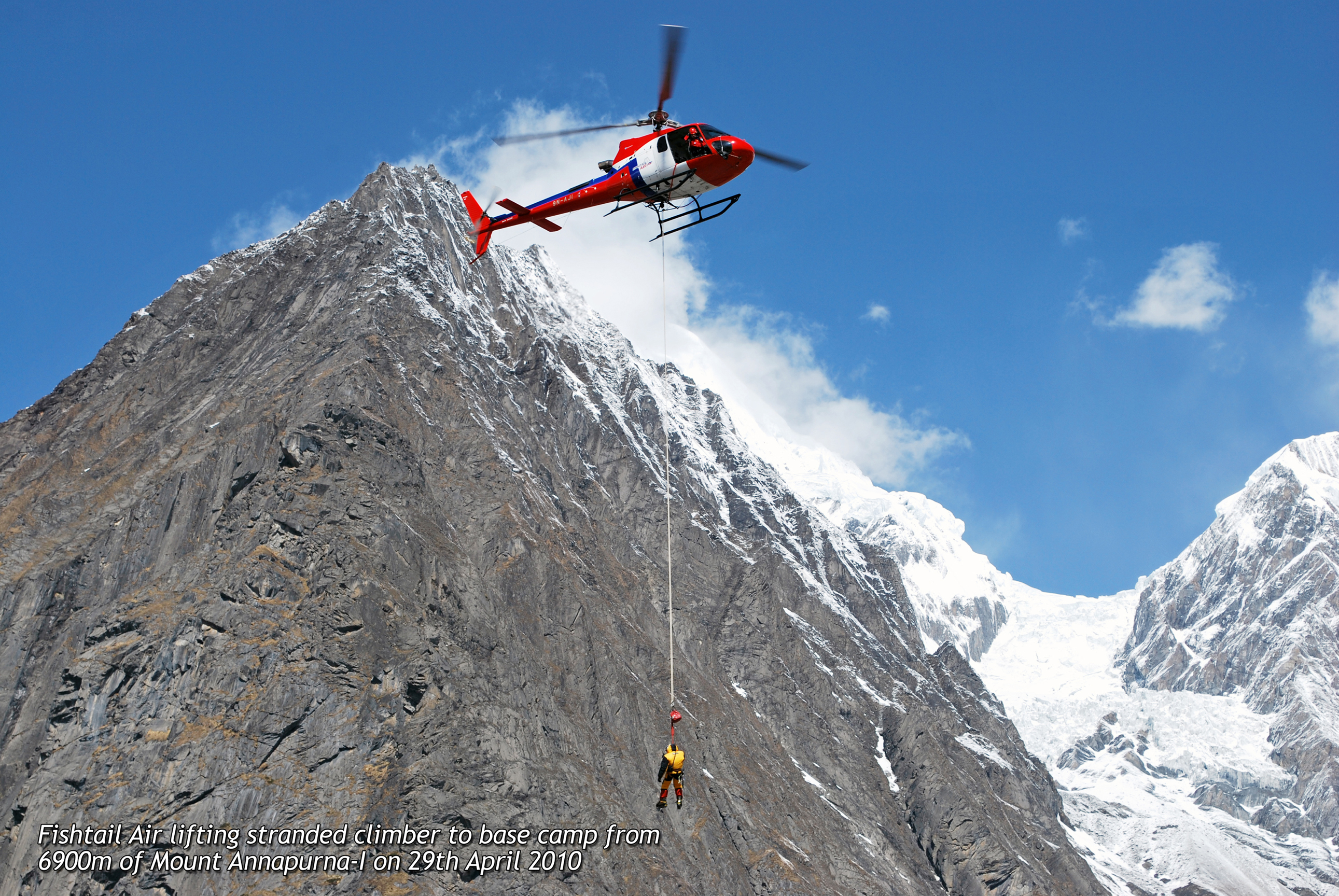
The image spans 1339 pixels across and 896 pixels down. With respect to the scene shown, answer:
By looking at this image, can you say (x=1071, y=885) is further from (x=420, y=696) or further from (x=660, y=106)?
(x=660, y=106)

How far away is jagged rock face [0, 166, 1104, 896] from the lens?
282ft

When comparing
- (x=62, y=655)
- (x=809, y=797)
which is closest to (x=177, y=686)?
(x=62, y=655)

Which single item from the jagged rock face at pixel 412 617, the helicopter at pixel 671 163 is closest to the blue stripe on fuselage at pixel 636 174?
the helicopter at pixel 671 163

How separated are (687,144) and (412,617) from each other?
5545 centimetres

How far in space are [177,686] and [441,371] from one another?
50011mm

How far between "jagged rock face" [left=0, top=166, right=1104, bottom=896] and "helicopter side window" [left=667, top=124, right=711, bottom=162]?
50.0 meters

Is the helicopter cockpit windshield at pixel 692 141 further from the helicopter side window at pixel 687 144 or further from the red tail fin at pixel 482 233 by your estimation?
the red tail fin at pixel 482 233

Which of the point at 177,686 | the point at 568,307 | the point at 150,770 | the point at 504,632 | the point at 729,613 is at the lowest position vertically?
the point at 150,770

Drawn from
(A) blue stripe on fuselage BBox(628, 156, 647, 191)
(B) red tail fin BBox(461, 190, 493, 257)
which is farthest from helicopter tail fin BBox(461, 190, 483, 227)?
(A) blue stripe on fuselage BBox(628, 156, 647, 191)

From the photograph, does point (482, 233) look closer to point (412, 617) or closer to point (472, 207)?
point (472, 207)

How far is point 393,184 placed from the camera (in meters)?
153

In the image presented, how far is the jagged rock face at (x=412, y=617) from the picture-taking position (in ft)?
282

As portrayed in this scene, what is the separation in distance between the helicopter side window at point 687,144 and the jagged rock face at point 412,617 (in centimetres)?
5001

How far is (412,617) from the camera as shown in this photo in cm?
9712
